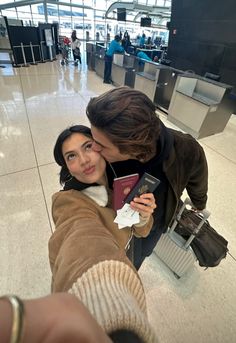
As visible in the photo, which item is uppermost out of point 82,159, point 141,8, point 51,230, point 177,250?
point 141,8

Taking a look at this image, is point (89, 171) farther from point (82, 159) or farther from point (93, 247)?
point (93, 247)

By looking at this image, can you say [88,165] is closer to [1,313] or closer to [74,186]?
[74,186]

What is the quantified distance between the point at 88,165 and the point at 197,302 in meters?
1.44

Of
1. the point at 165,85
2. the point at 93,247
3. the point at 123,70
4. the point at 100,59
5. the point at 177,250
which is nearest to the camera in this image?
the point at 93,247

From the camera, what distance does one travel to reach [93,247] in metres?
0.52

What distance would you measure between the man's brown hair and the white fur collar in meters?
0.18

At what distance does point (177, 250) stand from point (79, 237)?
A: 115cm

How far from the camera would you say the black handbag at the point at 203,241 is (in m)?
1.30

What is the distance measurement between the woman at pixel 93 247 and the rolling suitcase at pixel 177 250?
0.61m

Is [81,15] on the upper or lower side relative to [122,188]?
upper

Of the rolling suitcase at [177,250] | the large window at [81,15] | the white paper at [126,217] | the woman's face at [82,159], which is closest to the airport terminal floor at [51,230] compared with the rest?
the rolling suitcase at [177,250]

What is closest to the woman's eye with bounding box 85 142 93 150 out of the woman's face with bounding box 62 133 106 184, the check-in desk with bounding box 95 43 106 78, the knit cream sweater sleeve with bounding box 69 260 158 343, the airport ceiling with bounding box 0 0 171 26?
the woman's face with bounding box 62 133 106 184

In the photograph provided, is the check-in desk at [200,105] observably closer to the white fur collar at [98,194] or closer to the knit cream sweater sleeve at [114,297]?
the white fur collar at [98,194]

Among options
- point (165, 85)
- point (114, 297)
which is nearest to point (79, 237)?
point (114, 297)
